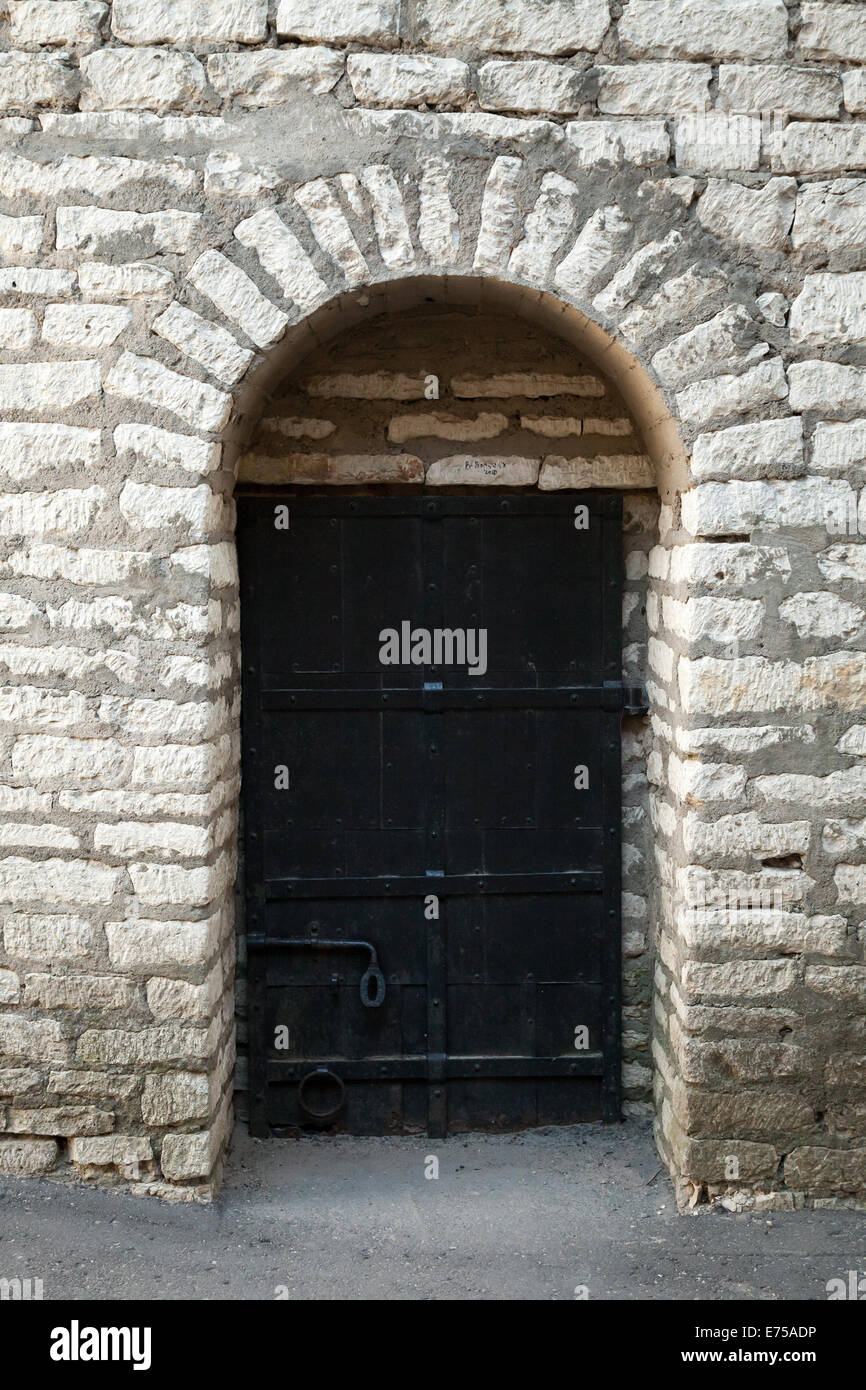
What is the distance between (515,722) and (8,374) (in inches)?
71.2

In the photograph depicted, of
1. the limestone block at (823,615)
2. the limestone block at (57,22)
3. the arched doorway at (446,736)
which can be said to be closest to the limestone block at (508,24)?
the arched doorway at (446,736)

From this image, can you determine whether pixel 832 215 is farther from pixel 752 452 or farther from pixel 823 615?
pixel 823 615

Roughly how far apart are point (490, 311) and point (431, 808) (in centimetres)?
158

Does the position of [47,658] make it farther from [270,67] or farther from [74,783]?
[270,67]

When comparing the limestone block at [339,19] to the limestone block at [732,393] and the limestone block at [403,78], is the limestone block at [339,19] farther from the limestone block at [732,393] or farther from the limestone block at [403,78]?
the limestone block at [732,393]

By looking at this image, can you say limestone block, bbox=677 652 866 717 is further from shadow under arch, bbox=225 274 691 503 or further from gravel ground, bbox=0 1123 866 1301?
gravel ground, bbox=0 1123 866 1301

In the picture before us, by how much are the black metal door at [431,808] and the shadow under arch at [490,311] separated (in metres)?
0.33

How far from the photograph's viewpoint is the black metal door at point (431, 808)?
3479 mm

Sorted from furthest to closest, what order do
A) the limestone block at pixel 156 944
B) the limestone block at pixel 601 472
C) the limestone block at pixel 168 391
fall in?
the limestone block at pixel 601 472 → the limestone block at pixel 156 944 → the limestone block at pixel 168 391

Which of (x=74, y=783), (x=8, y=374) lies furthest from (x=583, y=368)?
(x=74, y=783)

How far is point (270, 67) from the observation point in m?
2.87

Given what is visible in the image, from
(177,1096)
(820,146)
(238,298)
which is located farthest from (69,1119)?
(820,146)

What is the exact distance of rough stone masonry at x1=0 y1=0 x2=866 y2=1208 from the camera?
2883 millimetres

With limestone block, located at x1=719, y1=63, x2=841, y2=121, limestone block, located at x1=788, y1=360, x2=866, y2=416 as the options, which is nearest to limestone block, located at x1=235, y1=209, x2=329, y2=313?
limestone block, located at x1=719, y1=63, x2=841, y2=121
